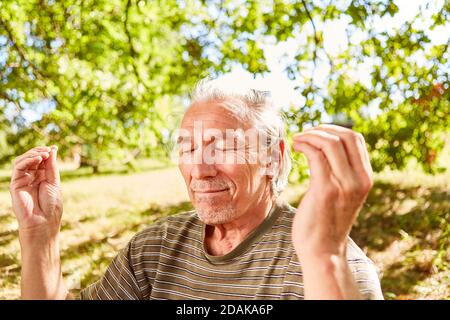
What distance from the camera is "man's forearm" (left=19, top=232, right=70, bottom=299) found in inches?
64.9

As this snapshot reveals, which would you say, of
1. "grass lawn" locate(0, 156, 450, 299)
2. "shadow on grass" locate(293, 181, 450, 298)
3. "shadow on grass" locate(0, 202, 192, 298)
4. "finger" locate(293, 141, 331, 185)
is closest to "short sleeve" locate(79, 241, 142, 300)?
"finger" locate(293, 141, 331, 185)

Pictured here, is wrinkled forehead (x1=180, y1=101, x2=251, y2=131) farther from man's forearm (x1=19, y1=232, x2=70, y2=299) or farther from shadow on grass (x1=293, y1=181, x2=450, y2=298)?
shadow on grass (x1=293, y1=181, x2=450, y2=298)

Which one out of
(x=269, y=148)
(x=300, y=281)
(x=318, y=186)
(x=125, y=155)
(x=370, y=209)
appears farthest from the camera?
(x=370, y=209)

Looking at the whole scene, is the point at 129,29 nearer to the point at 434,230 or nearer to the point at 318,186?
the point at 434,230

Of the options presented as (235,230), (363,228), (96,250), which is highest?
(235,230)

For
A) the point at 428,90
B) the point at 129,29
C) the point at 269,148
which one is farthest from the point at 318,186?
the point at 129,29

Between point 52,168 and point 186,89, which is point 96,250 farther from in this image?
point 52,168

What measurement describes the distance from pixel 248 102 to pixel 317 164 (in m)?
0.74

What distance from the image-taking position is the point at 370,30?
3.68 meters

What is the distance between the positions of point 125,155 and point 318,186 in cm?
426

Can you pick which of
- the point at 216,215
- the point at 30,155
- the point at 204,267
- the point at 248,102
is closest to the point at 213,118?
the point at 248,102

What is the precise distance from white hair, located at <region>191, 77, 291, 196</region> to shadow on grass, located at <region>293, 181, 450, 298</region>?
7.20 ft

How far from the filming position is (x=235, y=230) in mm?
1810
